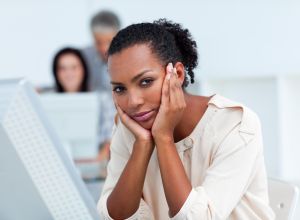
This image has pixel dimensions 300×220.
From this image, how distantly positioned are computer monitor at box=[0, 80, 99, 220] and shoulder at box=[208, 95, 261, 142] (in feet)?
1.52

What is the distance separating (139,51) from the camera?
1.23 metres

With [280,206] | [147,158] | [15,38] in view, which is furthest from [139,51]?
[15,38]

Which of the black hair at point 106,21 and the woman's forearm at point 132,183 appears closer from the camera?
the woman's forearm at point 132,183

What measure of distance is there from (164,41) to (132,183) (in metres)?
0.28

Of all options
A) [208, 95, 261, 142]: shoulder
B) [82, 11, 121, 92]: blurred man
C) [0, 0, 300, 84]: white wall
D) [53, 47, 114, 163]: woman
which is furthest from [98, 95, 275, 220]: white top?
[0, 0, 300, 84]: white wall

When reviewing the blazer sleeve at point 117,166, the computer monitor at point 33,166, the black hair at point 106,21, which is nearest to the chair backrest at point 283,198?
the blazer sleeve at point 117,166

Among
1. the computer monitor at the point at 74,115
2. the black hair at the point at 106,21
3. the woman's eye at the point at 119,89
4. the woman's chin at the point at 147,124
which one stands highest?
the woman's eye at the point at 119,89

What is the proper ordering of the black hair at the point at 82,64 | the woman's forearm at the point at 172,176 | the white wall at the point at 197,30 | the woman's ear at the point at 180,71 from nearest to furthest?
the woman's forearm at the point at 172,176 < the woman's ear at the point at 180,71 < the black hair at the point at 82,64 < the white wall at the point at 197,30

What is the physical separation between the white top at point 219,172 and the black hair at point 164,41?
11 cm

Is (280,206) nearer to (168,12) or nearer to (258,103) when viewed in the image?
(258,103)

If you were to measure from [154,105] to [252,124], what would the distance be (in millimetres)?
195

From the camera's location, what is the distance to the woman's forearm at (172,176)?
1.19 meters

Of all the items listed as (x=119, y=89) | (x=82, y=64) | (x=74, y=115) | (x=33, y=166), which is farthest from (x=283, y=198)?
(x=82, y=64)

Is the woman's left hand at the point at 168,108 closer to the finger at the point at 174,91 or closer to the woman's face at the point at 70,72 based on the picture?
the finger at the point at 174,91
